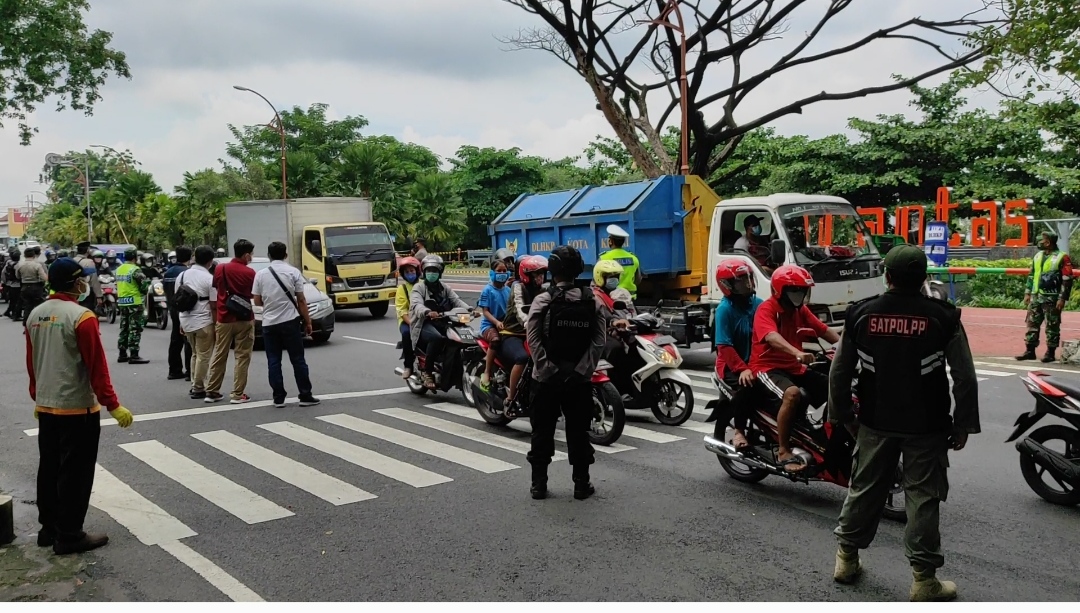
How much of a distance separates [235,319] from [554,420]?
5367 millimetres

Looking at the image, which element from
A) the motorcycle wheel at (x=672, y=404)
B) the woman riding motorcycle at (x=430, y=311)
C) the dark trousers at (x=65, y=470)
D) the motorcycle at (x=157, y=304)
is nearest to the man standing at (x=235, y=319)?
the woman riding motorcycle at (x=430, y=311)

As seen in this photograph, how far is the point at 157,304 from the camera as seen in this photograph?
1941 centimetres

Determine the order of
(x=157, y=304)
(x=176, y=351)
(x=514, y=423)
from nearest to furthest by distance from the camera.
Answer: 1. (x=514, y=423)
2. (x=176, y=351)
3. (x=157, y=304)

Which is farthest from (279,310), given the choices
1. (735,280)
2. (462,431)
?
(735,280)

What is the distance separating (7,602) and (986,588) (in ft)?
15.2

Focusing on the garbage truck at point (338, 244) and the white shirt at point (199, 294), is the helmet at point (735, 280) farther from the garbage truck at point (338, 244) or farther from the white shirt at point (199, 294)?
the garbage truck at point (338, 244)

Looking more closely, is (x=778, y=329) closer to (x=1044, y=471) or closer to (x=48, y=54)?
(x=1044, y=471)

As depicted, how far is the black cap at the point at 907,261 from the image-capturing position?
403cm

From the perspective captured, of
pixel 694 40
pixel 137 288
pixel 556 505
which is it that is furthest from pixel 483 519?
pixel 694 40

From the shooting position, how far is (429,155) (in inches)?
2621

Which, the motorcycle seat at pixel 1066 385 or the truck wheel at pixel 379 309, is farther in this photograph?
the truck wheel at pixel 379 309

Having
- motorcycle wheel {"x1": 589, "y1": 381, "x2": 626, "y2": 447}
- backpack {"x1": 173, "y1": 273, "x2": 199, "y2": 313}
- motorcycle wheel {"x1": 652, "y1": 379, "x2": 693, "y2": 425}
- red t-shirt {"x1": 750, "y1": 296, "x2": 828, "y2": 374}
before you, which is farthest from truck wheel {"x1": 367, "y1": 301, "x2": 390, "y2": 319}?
red t-shirt {"x1": 750, "y1": 296, "x2": 828, "y2": 374}

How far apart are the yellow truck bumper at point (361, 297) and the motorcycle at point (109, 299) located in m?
4.98

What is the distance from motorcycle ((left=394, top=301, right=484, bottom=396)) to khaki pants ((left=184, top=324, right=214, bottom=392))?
255 cm
